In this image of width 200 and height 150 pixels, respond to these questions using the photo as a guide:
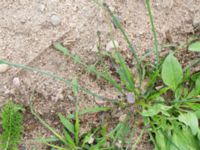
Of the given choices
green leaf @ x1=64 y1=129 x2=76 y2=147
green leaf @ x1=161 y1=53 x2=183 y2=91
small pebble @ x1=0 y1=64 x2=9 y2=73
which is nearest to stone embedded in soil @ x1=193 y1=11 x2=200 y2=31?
A: green leaf @ x1=161 y1=53 x2=183 y2=91

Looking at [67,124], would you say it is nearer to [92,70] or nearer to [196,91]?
[92,70]

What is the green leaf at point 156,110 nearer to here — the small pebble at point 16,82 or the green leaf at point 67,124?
the green leaf at point 67,124

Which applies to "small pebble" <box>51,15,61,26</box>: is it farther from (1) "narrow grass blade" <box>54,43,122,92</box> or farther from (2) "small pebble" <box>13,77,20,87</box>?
(2) "small pebble" <box>13,77,20,87</box>

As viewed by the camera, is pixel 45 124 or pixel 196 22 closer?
pixel 45 124

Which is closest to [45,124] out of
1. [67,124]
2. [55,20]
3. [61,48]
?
[67,124]

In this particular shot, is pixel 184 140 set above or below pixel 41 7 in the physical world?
below

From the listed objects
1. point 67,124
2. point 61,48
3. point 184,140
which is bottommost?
point 184,140
